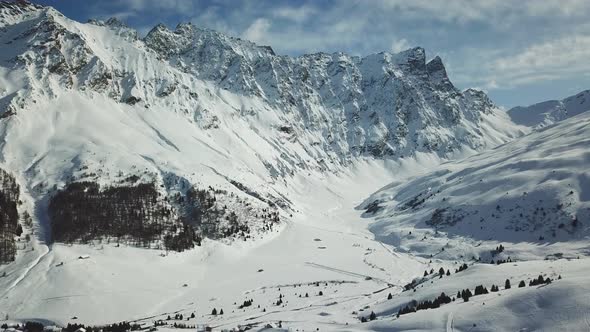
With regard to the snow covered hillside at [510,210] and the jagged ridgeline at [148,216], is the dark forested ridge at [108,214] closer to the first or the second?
the jagged ridgeline at [148,216]

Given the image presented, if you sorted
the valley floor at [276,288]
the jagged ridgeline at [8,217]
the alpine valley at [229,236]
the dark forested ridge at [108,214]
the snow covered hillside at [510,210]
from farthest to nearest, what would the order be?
1. the snow covered hillside at [510,210]
2. the dark forested ridge at [108,214]
3. the jagged ridgeline at [8,217]
4. the alpine valley at [229,236]
5. the valley floor at [276,288]

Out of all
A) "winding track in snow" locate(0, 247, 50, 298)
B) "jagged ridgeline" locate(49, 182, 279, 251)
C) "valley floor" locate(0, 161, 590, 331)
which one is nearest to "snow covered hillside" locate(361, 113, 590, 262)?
"valley floor" locate(0, 161, 590, 331)

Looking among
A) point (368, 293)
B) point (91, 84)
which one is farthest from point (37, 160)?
Result: point (368, 293)

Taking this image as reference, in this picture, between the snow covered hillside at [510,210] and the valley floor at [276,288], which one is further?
the snow covered hillside at [510,210]

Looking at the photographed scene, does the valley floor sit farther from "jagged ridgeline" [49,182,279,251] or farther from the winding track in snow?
"jagged ridgeline" [49,182,279,251]

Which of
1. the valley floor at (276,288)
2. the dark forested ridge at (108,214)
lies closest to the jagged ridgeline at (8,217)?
the valley floor at (276,288)

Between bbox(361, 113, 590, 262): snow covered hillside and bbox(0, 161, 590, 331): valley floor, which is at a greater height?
bbox(361, 113, 590, 262): snow covered hillside
